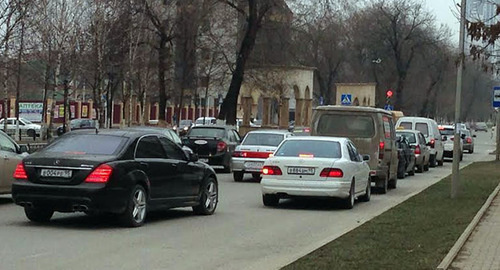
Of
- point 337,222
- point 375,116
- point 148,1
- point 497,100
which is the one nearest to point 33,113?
point 148,1

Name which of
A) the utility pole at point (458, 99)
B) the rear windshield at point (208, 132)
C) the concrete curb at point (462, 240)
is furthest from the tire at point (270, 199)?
the rear windshield at point (208, 132)

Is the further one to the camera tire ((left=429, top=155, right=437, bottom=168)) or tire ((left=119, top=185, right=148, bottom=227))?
tire ((left=429, top=155, right=437, bottom=168))

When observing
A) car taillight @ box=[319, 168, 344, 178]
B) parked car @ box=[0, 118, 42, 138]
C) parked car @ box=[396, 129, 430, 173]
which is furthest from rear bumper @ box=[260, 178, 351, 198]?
parked car @ box=[0, 118, 42, 138]

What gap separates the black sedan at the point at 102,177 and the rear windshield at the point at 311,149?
3434 millimetres

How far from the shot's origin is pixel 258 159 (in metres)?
24.8

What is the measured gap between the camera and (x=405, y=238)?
40.0ft

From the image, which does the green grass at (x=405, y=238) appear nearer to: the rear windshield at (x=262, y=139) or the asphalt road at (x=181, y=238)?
the asphalt road at (x=181, y=238)

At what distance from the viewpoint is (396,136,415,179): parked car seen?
27.6 metres

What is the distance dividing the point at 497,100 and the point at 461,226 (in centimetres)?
2030

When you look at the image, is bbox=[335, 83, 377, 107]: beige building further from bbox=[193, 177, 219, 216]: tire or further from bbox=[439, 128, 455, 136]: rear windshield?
bbox=[193, 177, 219, 216]: tire

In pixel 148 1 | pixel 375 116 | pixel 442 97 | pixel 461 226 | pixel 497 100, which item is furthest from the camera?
pixel 442 97

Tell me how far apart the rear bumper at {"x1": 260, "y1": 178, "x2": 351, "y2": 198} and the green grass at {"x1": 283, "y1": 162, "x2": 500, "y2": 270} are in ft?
3.53

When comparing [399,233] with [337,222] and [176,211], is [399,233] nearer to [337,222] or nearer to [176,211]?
[337,222]

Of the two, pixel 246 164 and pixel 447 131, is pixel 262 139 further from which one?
pixel 447 131
